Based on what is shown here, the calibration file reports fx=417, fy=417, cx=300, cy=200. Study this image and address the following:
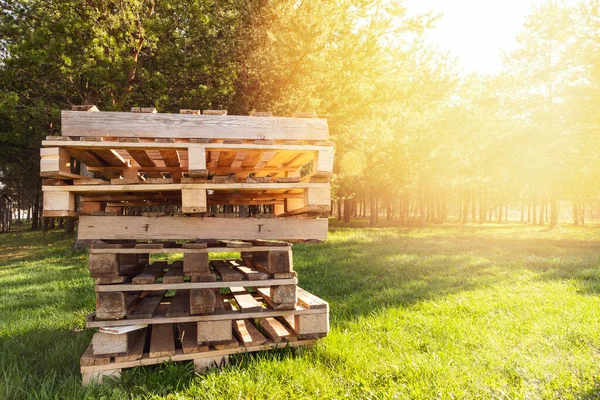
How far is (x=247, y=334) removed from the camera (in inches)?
176

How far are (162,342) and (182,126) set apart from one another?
217 cm

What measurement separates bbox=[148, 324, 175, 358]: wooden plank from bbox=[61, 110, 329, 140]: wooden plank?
6.62 ft

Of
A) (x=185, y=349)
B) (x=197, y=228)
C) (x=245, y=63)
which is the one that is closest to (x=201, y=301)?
(x=185, y=349)

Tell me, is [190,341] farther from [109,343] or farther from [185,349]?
[109,343]

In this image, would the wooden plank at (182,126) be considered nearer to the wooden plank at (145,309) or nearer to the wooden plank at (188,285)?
the wooden plank at (188,285)

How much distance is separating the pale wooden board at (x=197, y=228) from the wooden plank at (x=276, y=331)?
1.07m

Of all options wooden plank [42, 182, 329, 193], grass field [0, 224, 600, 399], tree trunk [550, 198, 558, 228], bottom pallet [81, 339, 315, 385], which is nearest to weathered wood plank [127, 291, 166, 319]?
bottom pallet [81, 339, 315, 385]

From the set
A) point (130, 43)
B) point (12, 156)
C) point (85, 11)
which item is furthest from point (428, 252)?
point (12, 156)

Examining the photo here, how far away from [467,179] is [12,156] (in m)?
32.4

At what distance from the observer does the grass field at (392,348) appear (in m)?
3.53

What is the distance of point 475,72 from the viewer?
3117cm

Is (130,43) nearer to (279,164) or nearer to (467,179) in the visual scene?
(279,164)

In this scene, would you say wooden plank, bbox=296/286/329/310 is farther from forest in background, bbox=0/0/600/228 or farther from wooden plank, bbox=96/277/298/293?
forest in background, bbox=0/0/600/228

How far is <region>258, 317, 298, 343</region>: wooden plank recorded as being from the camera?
173 inches
